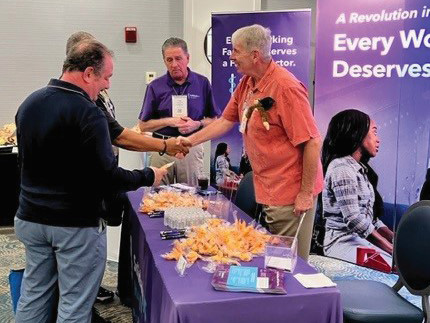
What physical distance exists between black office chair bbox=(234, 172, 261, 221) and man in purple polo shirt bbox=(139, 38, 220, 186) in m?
0.72

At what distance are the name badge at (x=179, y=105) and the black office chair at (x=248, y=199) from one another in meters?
0.85

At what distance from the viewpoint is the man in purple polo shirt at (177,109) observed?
345cm

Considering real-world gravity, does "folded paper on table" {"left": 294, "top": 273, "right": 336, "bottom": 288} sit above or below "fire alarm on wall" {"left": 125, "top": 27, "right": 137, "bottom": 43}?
→ below

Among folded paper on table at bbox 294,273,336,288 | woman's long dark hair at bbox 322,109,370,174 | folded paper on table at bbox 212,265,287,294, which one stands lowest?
folded paper on table at bbox 294,273,336,288

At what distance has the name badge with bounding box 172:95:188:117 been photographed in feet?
11.3

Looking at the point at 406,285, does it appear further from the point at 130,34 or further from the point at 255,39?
the point at 130,34

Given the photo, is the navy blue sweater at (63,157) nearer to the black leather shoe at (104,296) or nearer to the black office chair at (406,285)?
the black office chair at (406,285)

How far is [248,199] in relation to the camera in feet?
9.14

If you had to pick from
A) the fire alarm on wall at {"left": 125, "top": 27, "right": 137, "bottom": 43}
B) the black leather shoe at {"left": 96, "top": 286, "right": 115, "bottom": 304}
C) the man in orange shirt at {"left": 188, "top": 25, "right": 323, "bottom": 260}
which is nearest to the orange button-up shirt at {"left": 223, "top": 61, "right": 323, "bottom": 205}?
the man in orange shirt at {"left": 188, "top": 25, "right": 323, "bottom": 260}

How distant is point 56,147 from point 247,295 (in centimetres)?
89

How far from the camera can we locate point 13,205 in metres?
4.55

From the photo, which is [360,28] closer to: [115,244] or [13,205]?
[115,244]

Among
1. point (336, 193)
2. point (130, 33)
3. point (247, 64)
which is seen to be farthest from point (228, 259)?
point (130, 33)

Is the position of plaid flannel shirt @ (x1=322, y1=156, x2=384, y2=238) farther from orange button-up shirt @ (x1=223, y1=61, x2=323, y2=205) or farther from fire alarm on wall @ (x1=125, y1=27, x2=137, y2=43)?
fire alarm on wall @ (x1=125, y1=27, x2=137, y2=43)
